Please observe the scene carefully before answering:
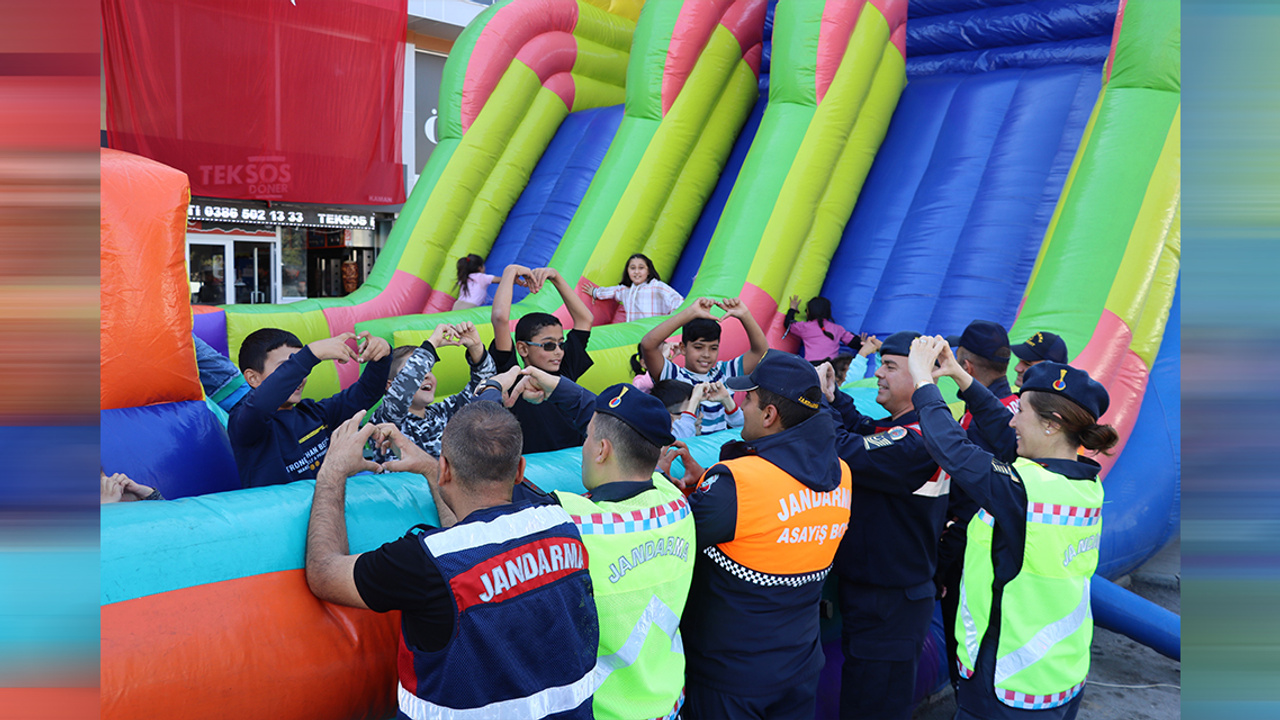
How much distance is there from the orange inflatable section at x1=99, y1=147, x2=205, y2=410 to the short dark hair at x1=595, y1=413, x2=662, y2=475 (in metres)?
1.38

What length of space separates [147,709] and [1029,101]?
18.4 ft

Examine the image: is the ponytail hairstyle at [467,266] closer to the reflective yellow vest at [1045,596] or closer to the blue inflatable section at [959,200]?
the blue inflatable section at [959,200]

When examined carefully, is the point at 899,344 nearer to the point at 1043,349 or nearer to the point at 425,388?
the point at 1043,349

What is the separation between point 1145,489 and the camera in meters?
3.67

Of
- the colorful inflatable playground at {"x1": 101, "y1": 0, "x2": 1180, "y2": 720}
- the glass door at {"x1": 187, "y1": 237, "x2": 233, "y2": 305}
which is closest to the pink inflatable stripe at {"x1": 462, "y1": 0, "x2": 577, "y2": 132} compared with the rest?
the colorful inflatable playground at {"x1": 101, "y1": 0, "x2": 1180, "y2": 720}

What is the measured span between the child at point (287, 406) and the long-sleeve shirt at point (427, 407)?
5 centimetres

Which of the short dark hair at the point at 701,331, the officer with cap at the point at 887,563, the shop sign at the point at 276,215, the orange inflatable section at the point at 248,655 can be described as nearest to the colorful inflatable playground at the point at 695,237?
the orange inflatable section at the point at 248,655

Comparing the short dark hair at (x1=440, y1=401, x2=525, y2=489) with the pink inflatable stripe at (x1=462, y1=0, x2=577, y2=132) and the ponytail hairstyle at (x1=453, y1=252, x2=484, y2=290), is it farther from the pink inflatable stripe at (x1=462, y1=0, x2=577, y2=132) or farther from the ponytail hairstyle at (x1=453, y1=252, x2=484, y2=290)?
the pink inflatable stripe at (x1=462, y1=0, x2=577, y2=132)

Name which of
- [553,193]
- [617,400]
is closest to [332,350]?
[617,400]

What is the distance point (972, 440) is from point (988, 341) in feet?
1.09

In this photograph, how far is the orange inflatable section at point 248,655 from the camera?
4.51 ft

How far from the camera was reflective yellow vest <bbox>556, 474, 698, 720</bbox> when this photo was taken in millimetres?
1631

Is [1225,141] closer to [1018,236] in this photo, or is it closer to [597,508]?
[597,508]

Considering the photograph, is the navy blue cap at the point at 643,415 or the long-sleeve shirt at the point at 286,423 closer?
the navy blue cap at the point at 643,415
